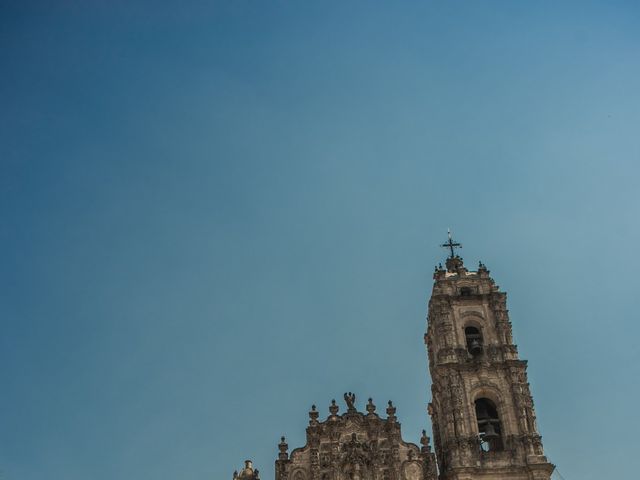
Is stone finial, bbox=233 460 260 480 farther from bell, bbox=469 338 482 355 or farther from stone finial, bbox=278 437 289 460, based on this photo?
bell, bbox=469 338 482 355

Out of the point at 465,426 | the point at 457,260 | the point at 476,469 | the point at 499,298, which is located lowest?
the point at 476,469

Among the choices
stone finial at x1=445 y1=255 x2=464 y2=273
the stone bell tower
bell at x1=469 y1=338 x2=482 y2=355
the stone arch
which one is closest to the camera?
the stone bell tower

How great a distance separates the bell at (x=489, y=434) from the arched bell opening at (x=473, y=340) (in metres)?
4.16

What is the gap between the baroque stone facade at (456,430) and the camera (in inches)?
1331

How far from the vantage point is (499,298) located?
39656mm

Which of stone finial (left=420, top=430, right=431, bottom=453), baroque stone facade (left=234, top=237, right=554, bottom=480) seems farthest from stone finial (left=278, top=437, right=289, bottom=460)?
stone finial (left=420, top=430, right=431, bottom=453)

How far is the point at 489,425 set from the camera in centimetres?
3562

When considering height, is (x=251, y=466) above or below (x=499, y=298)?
below

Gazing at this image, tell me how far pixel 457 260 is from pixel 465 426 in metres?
11.6

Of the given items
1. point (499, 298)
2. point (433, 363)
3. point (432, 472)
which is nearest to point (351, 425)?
point (432, 472)

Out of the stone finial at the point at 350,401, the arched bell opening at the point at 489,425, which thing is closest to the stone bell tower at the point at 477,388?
the arched bell opening at the point at 489,425

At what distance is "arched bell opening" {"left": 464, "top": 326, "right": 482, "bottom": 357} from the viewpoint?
126 ft

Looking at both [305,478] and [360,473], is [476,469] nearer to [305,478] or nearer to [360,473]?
[360,473]

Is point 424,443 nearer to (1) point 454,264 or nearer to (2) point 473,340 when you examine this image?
(2) point 473,340
